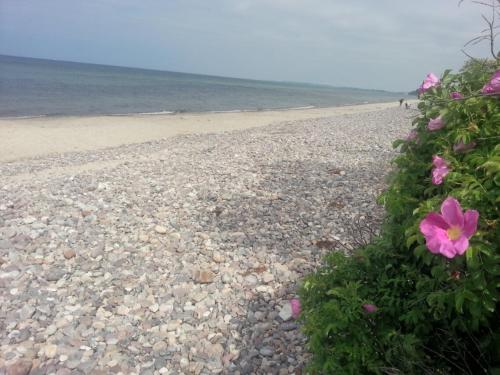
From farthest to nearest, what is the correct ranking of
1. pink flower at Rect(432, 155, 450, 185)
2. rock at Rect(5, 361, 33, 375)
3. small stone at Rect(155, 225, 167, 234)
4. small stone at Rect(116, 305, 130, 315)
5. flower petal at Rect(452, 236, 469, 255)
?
small stone at Rect(155, 225, 167, 234) < small stone at Rect(116, 305, 130, 315) < rock at Rect(5, 361, 33, 375) < pink flower at Rect(432, 155, 450, 185) < flower petal at Rect(452, 236, 469, 255)

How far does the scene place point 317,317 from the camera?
2109 mm

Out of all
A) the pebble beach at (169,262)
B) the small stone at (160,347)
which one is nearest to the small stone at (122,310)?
the pebble beach at (169,262)

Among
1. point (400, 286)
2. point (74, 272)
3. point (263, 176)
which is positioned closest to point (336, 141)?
point (263, 176)

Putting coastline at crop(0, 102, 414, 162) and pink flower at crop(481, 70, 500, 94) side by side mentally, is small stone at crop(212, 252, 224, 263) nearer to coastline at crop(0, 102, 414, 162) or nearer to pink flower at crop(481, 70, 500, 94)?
pink flower at crop(481, 70, 500, 94)

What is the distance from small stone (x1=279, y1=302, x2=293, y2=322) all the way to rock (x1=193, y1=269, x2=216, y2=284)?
914 mm

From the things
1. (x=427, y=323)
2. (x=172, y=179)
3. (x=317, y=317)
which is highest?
(x=427, y=323)

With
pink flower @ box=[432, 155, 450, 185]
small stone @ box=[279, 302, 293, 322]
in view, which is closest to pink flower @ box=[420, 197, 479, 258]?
pink flower @ box=[432, 155, 450, 185]

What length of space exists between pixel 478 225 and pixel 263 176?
6.08m

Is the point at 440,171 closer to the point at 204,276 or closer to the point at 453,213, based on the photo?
the point at 453,213

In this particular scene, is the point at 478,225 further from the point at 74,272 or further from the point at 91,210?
the point at 91,210

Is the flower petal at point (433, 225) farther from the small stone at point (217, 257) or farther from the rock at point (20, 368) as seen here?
the small stone at point (217, 257)

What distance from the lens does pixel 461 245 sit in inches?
49.4

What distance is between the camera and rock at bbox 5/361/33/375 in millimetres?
3142

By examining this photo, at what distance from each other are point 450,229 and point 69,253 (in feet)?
15.0
